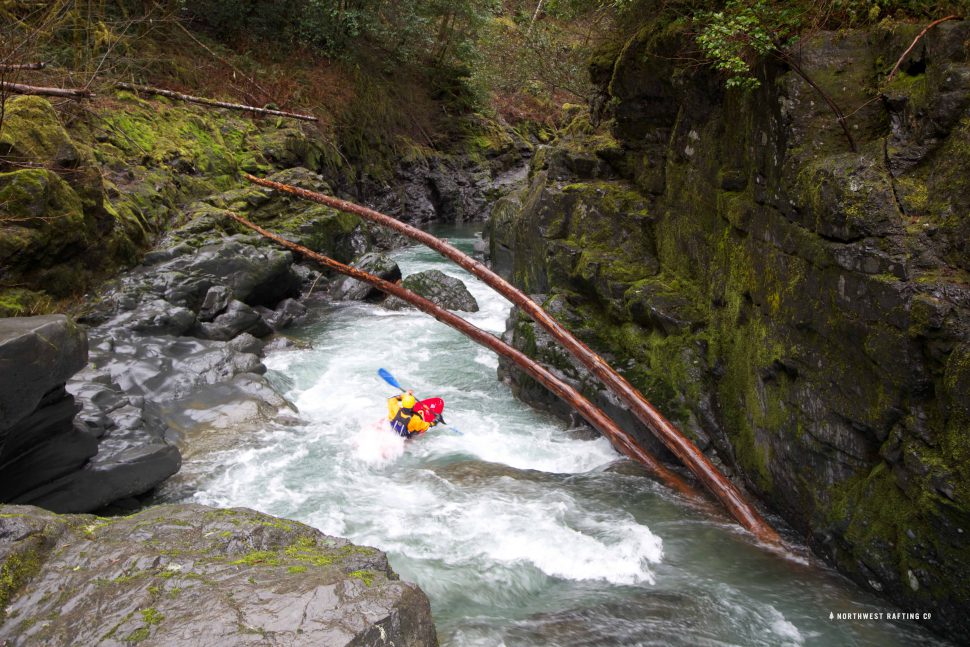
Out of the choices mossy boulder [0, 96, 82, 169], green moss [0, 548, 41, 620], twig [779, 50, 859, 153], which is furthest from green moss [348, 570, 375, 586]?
mossy boulder [0, 96, 82, 169]

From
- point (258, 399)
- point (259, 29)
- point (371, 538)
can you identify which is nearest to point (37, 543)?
point (371, 538)

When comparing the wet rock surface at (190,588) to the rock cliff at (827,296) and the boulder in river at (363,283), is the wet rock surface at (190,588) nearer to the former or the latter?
the rock cliff at (827,296)

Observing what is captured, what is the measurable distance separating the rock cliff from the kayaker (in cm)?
207

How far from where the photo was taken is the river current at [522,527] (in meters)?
4.34

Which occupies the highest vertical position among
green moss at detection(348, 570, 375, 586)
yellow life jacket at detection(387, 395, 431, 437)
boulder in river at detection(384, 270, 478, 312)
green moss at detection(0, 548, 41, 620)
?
green moss at detection(348, 570, 375, 586)

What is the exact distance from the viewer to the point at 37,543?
119 inches

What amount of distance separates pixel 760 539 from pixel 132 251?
1015 cm

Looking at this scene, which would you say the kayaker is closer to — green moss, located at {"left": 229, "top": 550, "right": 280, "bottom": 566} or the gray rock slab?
the gray rock slab

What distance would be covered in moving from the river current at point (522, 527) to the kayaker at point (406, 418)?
0.57 ft

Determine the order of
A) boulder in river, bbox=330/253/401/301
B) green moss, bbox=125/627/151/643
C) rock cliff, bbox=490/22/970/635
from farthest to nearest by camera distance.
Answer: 1. boulder in river, bbox=330/253/401/301
2. rock cliff, bbox=490/22/970/635
3. green moss, bbox=125/627/151/643

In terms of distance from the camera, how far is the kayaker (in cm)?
735

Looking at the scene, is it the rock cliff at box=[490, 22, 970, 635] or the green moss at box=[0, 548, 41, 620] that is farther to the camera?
the rock cliff at box=[490, 22, 970, 635]

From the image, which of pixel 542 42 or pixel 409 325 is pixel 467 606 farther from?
pixel 542 42

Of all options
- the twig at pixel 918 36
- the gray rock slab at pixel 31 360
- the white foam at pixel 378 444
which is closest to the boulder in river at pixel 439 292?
the white foam at pixel 378 444
